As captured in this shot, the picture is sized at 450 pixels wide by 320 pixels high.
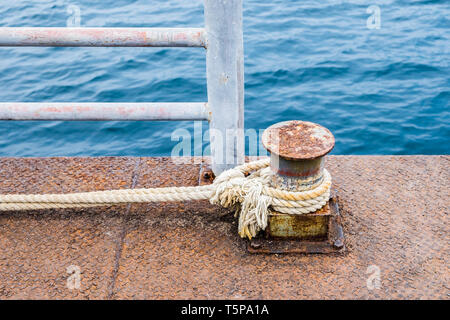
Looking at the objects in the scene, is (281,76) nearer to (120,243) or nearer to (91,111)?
(91,111)

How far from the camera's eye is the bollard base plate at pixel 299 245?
2100 mm

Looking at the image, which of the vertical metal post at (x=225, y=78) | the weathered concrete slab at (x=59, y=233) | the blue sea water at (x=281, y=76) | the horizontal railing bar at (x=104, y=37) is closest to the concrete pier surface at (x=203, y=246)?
the weathered concrete slab at (x=59, y=233)

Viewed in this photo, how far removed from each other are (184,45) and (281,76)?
176 inches

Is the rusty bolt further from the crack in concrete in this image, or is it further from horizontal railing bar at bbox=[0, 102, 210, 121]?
the crack in concrete

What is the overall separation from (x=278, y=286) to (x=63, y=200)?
43.6 inches

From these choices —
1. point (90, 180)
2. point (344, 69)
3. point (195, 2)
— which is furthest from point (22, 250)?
point (195, 2)

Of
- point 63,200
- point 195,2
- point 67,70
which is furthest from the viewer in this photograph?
point 195,2

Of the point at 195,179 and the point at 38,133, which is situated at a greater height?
the point at 195,179

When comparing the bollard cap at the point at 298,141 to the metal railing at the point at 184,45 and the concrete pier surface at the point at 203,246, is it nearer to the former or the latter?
the metal railing at the point at 184,45

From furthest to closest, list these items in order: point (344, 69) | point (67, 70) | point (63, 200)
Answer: point (67, 70) < point (344, 69) < point (63, 200)

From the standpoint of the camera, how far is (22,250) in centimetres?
215

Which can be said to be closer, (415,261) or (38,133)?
(415,261)

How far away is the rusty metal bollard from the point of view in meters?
1.99
